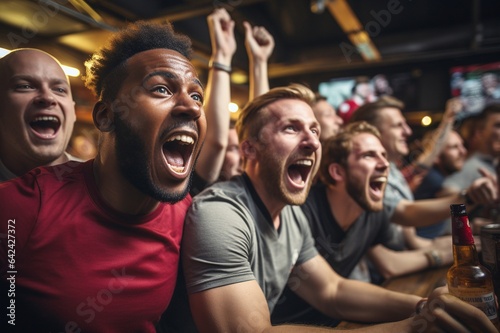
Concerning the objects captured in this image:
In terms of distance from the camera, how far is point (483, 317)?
898 millimetres

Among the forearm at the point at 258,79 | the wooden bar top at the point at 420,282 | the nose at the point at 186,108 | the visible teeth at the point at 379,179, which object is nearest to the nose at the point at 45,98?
the nose at the point at 186,108

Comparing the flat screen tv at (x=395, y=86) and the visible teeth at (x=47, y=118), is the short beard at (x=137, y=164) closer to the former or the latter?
the visible teeth at (x=47, y=118)

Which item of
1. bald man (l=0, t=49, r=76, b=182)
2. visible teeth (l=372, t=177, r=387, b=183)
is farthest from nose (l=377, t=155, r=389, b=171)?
bald man (l=0, t=49, r=76, b=182)

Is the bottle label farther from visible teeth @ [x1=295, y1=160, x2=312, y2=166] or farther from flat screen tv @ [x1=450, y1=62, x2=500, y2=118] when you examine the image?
flat screen tv @ [x1=450, y1=62, x2=500, y2=118]

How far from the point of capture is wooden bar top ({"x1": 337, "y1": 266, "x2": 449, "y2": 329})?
1.75m

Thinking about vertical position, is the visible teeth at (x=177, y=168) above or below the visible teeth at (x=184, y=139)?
below

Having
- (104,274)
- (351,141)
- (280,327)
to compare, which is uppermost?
(351,141)

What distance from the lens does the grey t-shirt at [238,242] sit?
116cm

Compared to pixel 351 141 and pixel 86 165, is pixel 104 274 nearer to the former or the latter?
pixel 86 165

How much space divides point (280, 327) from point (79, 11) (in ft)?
8.49

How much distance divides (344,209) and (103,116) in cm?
138

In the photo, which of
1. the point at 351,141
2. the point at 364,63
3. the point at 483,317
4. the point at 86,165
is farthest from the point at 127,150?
the point at 364,63

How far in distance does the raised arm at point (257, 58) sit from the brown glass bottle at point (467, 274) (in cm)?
127

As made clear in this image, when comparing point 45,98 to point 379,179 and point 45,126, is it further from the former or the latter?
point 379,179
